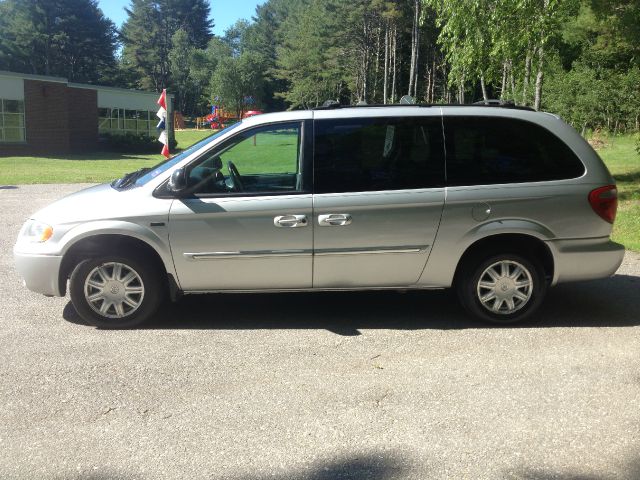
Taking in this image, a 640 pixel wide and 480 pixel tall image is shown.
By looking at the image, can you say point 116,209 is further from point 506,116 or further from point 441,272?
point 506,116

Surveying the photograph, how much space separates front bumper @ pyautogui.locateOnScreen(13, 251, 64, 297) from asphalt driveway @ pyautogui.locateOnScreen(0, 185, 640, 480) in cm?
38

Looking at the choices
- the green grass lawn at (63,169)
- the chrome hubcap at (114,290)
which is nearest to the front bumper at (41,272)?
the chrome hubcap at (114,290)

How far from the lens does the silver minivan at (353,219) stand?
507 centimetres

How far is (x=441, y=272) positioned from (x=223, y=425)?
2.43 m

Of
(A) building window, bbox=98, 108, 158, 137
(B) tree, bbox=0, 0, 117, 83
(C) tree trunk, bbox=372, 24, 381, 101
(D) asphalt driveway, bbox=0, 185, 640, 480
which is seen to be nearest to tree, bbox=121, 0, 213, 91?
(B) tree, bbox=0, 0, 117, 83

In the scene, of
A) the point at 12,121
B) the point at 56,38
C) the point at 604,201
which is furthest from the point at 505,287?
the point at 56,38

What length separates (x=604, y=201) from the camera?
520cm

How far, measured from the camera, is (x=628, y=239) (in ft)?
29.7

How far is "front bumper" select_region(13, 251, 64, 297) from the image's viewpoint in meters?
5.13

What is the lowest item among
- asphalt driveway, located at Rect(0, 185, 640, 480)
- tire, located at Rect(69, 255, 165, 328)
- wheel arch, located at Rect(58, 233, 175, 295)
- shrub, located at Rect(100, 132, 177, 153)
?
asphalt driveway, located at Rect(0, 185, 640, 480)

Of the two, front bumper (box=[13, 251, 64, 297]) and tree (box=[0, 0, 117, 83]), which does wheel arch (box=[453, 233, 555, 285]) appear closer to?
front bumper (box=[13, 251, 64, 297])

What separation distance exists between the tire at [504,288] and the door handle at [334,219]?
114cm

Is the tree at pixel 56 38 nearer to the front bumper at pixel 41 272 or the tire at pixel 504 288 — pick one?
the front bumper at pixel 41 272

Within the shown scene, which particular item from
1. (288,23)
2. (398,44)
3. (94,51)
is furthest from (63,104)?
(288,23)
